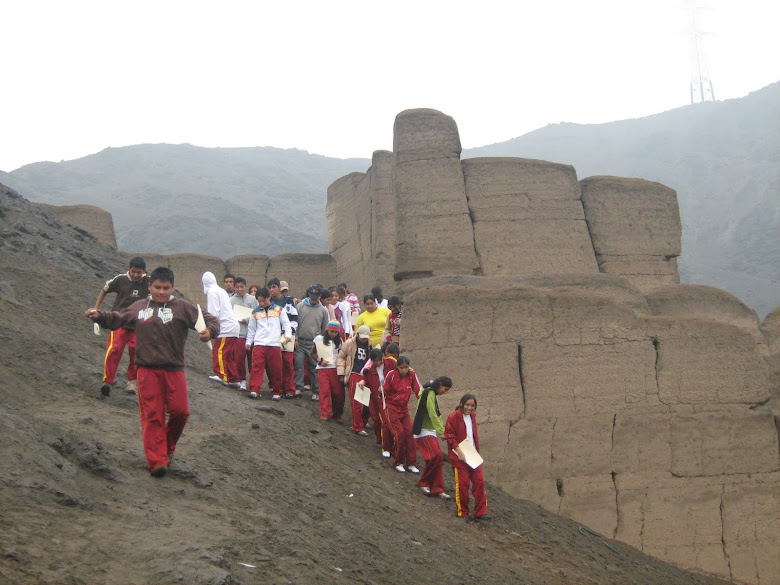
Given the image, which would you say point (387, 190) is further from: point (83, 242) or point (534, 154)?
point (534, 154)

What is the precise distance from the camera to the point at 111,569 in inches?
156

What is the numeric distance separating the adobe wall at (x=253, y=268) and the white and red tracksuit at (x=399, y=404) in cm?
982

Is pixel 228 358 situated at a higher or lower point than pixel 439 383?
higher

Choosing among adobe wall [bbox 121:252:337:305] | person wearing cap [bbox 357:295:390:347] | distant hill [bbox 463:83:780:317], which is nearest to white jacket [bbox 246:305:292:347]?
person wearing cap [bbox 357:295:390:347]

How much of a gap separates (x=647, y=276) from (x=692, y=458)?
409cm

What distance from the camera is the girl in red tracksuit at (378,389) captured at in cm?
853

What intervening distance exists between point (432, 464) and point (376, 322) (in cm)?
231

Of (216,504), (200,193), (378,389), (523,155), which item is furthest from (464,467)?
(523,155)

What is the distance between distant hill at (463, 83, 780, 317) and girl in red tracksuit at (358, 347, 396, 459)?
35.7 meters

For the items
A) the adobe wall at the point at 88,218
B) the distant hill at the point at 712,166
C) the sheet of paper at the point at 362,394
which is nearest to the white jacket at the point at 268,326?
the sheet of paper at the point at 362,394

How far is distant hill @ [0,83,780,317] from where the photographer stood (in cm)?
4838

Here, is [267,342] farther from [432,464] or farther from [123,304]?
[432,464]

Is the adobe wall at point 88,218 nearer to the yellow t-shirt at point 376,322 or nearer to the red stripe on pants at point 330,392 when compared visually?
the yellow t-shirt at point 376,322

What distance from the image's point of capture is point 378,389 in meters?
8.78
